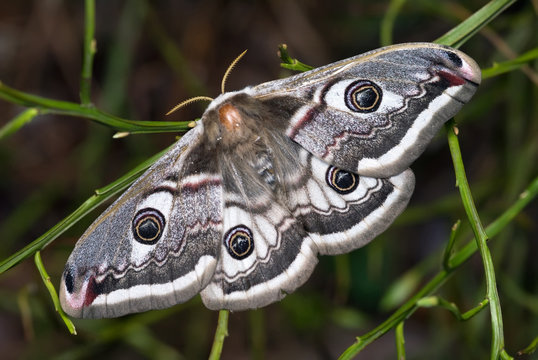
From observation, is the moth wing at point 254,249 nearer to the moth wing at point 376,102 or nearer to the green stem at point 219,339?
the green stem at point 219,339

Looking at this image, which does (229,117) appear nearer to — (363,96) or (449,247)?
(363,96)

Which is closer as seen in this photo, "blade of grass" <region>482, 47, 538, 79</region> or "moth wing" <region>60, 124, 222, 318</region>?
"moth wing" <region>60, 124, 222, 318</region>

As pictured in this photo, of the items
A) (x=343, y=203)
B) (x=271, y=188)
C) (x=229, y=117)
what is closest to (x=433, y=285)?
(x=343, y=203)

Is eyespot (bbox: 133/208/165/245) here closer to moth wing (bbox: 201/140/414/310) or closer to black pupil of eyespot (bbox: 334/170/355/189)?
moth wing (bbox: 201/140/414/310)

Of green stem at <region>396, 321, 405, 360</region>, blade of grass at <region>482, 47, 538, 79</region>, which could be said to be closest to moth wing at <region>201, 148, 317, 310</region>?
green stem at <region>396, 321, 405, 360</region>

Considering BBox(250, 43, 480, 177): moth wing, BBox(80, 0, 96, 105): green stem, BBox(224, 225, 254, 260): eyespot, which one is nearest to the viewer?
BBox(80, 0, 96, 105): green stem

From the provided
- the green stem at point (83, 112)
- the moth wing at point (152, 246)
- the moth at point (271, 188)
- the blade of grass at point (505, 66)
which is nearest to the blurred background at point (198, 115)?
the blade of grass at point (505, 66)

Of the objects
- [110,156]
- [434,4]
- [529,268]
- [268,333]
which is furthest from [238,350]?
[434,4]
